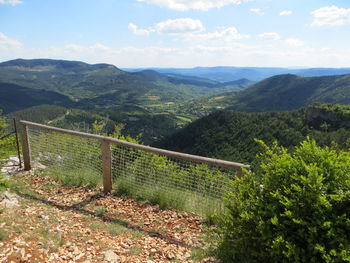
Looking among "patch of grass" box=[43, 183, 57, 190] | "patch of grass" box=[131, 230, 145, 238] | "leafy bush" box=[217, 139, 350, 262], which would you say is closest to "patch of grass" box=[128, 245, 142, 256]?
"patch of grass" box=[131, 230, 145, 238]

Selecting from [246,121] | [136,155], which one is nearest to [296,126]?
[246,121]

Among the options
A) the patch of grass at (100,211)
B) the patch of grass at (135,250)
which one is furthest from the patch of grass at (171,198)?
the patch of grass at (135,250)

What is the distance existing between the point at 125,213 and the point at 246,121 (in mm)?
69252

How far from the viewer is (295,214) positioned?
236cm

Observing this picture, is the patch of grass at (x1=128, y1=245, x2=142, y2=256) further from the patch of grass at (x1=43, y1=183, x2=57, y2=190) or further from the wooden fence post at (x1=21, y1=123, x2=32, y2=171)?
the wooden fence post at (x1=21, y1=123, x2=32, y2=171)

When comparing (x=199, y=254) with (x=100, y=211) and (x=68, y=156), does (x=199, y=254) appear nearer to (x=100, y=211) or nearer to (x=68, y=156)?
(x=100, y=211)

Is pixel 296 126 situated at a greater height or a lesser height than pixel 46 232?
lesser

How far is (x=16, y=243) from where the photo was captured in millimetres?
3092

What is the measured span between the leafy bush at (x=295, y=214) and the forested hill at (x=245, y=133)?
50.6 metres

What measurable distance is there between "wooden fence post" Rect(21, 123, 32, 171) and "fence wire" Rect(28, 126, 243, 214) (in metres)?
0.11

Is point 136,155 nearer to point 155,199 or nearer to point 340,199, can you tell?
point 155,199

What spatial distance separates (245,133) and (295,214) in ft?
214

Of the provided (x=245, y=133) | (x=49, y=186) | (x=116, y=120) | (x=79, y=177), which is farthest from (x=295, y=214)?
(x=116, y=120)

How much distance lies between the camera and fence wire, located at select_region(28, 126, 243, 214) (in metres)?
4.24
